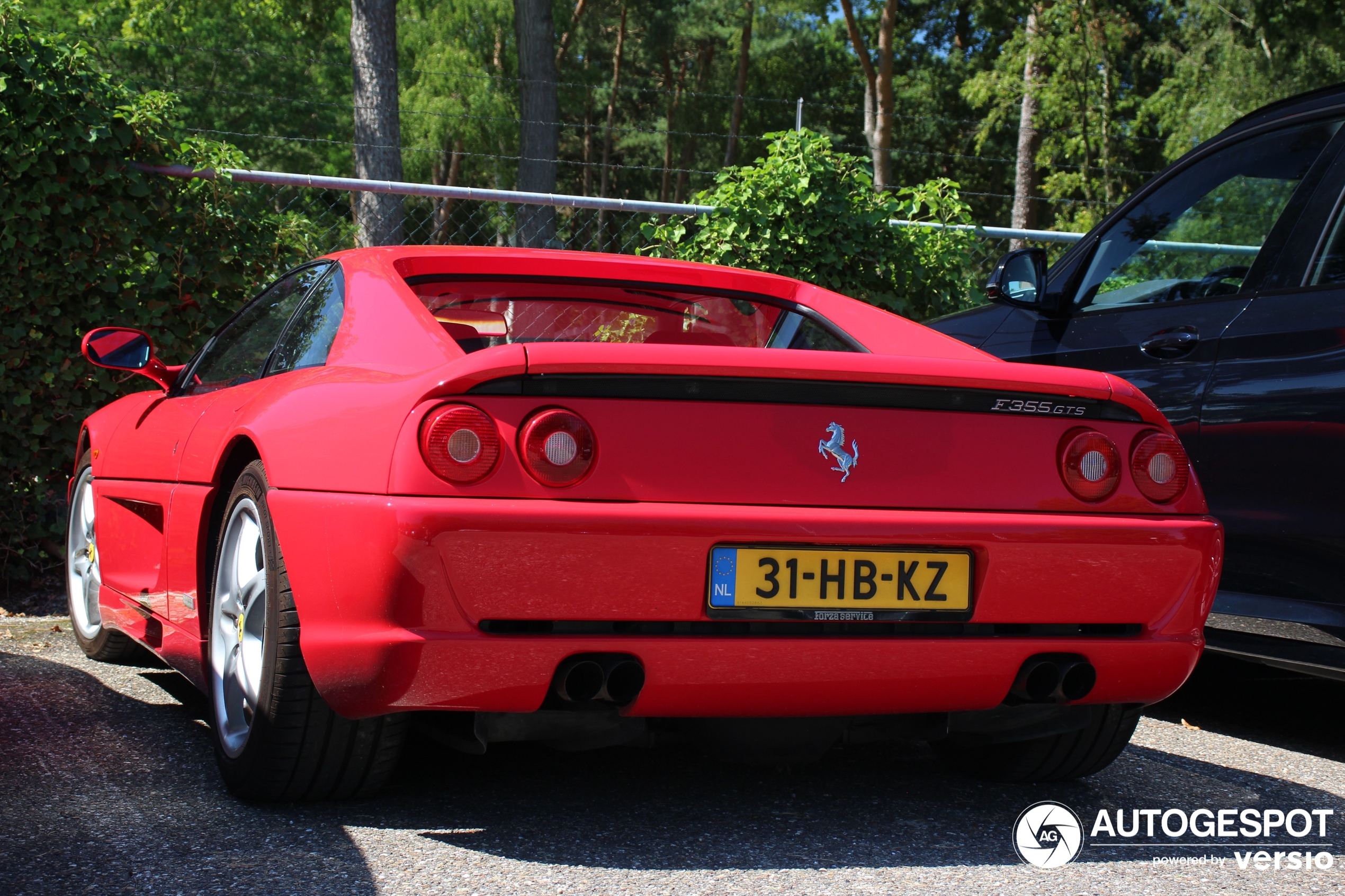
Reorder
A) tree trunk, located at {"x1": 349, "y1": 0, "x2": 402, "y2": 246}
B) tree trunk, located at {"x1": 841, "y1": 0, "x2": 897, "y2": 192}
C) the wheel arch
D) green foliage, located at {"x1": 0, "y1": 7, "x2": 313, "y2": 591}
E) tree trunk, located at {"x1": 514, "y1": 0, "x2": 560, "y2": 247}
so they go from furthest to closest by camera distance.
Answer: tree trunk, located at {"x1": 841, "y1": 0, "x2": 897, "y2": 192} → tree trunk, located at {"x1": 514, "y1": 0, "x2": 560, "y2": 247} → tree trunk, located at {"x1": 349, "y1": 0, "x2": 402, "y2": 246} → green foliage, located at {"x1": 0, "y1": 7, "x2": 313, "y2": 591} → the wheel arch

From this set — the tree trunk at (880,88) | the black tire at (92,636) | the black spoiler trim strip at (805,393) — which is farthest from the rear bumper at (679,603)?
the tree trunk at (880,88)

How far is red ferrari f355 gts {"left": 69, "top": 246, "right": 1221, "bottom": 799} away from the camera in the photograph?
2.42 m

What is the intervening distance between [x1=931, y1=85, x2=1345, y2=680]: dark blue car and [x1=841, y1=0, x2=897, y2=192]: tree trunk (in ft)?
64.7

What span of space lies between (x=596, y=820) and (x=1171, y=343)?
234cm

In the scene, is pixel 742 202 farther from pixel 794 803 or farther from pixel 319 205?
pixel 794 803

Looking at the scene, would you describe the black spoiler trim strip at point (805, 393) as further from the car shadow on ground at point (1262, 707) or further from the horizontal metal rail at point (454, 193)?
the horizontal metal rail at point (454, 193)

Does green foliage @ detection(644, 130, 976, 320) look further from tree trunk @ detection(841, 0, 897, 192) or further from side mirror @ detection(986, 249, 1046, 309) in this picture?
tree trunk @ detection(841, 0, 897, 192)

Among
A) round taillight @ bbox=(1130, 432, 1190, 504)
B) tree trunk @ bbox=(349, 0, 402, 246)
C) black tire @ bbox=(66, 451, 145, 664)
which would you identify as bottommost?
black tire @ bbox=(66, 451, 145, 664)

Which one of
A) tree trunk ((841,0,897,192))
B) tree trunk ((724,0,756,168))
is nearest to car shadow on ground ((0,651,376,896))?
tree trunk ((841,0,897,192))

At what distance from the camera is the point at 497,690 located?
2430 millimetres

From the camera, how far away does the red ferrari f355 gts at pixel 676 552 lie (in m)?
2.42

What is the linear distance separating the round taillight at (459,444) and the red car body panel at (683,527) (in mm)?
20

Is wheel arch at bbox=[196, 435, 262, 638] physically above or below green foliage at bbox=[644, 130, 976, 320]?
below

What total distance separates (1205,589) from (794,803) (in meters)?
1.04
